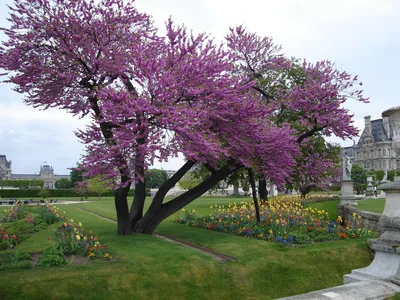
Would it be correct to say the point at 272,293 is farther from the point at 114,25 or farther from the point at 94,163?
the point at 114,25

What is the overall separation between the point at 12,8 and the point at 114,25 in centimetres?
320

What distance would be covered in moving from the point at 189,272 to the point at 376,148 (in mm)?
118729

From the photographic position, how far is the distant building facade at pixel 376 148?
364 ft

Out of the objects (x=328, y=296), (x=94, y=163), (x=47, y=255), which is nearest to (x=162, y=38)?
(x=94, y=163)

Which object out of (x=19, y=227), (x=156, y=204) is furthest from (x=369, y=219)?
(x=19, y=227)

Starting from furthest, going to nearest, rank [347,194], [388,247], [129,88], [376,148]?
[376,148]
[347,194]
[129,88]
[388,247]

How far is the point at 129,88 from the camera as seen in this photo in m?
12.8

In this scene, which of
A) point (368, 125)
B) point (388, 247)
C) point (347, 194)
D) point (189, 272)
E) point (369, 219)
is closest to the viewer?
point (388, 247)

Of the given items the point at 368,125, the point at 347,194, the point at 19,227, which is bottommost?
the point at 19,227

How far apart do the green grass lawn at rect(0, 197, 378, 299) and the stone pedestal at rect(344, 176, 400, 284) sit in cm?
243

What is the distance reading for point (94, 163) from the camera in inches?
426

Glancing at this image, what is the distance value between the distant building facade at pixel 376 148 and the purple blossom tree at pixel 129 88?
111 m

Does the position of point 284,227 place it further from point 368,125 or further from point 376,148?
point 368,125

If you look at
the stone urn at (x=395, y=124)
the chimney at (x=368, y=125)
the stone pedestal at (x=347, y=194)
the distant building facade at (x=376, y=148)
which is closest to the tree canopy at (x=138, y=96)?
the stone urn at (x=395, y=124)
